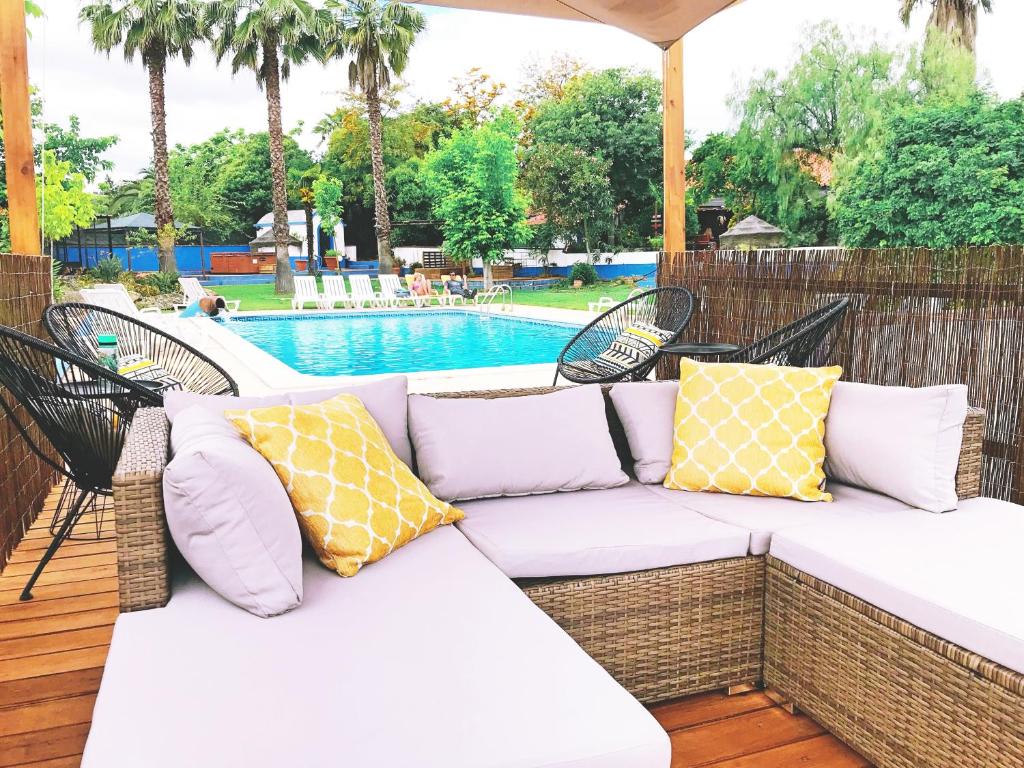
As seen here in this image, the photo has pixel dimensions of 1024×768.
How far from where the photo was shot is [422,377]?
7.78 meters

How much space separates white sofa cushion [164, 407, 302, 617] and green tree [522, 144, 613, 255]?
63.0 feet

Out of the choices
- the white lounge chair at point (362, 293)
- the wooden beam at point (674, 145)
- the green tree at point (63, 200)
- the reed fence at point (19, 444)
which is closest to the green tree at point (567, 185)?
the white lounge chair at point (362, 293)

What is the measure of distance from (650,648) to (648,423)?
0.86m

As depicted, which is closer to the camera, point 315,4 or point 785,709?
point 785,709

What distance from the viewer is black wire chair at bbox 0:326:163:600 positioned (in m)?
2.63

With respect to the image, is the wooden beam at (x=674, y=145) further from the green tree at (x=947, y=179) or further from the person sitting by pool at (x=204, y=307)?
the green tree at (x=947, y=179)

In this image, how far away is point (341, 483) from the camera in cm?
205

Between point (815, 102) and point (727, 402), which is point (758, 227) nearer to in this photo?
point (815, 102)

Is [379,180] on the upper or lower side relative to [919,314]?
upper

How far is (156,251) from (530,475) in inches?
557

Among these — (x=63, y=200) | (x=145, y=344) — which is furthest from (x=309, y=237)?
(x=145, y=344)

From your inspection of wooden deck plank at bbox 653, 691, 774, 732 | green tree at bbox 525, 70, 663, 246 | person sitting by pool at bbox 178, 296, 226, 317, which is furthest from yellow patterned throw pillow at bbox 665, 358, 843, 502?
green tree at bbox 525, 70, 663, 246

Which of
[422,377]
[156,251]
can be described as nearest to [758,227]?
[156,251]

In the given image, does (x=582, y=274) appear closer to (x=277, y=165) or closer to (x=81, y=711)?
(x=277, y=165)
